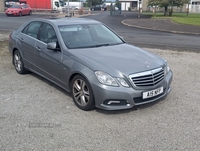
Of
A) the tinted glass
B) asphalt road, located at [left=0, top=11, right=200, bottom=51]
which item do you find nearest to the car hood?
the tinted glass

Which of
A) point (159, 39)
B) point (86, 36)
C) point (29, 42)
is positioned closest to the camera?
point (86, 36)

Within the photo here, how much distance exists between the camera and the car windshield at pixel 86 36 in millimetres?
4841

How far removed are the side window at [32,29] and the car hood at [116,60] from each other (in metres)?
1.54

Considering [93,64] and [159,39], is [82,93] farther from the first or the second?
[159,39]

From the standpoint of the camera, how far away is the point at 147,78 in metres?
4.02

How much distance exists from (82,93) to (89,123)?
634 millimetres

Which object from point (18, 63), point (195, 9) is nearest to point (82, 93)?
point (18, 63)

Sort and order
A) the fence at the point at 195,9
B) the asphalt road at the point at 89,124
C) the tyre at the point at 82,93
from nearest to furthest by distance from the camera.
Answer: the asphalt road at the point at 89,124 < the tyre at the point at 82,93 < the fence at the point at 195,9

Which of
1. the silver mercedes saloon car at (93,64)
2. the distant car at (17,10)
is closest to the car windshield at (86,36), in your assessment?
the silver mercedes saloon car at (93,64)

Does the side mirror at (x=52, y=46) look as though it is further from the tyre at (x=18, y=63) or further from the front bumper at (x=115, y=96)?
the tyre at (x=18, y=63)

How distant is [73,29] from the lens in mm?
5121

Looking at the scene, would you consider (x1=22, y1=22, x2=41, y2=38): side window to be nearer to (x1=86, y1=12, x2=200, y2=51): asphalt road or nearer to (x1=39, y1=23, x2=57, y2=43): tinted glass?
(x1=39, y1=23, x2=57, y2=43): tinted glass

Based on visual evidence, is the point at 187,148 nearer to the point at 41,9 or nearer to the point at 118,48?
the point at 118,48

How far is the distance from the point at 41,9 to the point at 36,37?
4158cm
